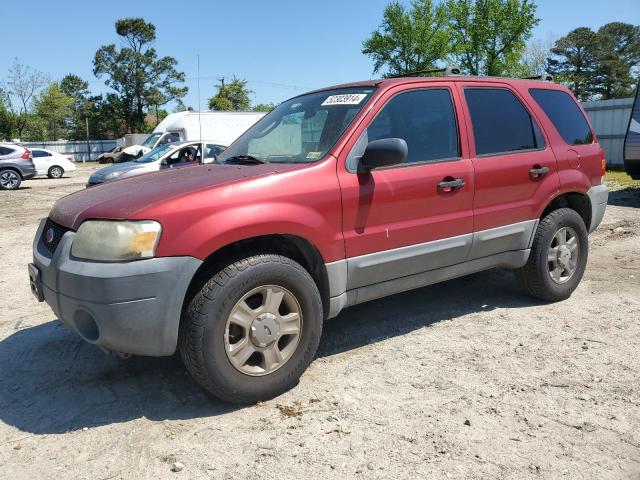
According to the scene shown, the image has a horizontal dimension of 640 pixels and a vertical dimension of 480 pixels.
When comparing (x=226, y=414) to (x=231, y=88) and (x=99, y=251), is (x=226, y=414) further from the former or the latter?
(x=231, y=88)

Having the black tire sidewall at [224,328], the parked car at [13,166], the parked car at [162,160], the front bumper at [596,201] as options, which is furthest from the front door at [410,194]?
the parked car at [13,166]

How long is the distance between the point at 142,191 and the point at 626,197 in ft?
37.8

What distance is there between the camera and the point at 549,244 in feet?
15.3

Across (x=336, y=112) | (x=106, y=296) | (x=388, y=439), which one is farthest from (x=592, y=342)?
(x=106, y=296)

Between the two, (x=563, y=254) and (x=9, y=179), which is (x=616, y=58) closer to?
(x=9, y=179)

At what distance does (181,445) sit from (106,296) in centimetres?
83

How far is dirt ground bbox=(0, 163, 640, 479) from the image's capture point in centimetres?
260

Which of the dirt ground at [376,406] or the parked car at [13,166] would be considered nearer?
the dirt ground at [376,406]

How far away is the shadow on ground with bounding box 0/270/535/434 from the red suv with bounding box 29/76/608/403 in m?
0.41

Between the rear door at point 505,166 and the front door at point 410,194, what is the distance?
0.46ft

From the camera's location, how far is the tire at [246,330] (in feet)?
9.64

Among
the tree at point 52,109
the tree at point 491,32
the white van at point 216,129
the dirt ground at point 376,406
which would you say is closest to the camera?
the dirt ground at point 376,406

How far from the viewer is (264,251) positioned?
3.27 meters

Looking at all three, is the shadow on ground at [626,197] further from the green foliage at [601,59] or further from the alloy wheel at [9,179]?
the green foliage at [601,59]
